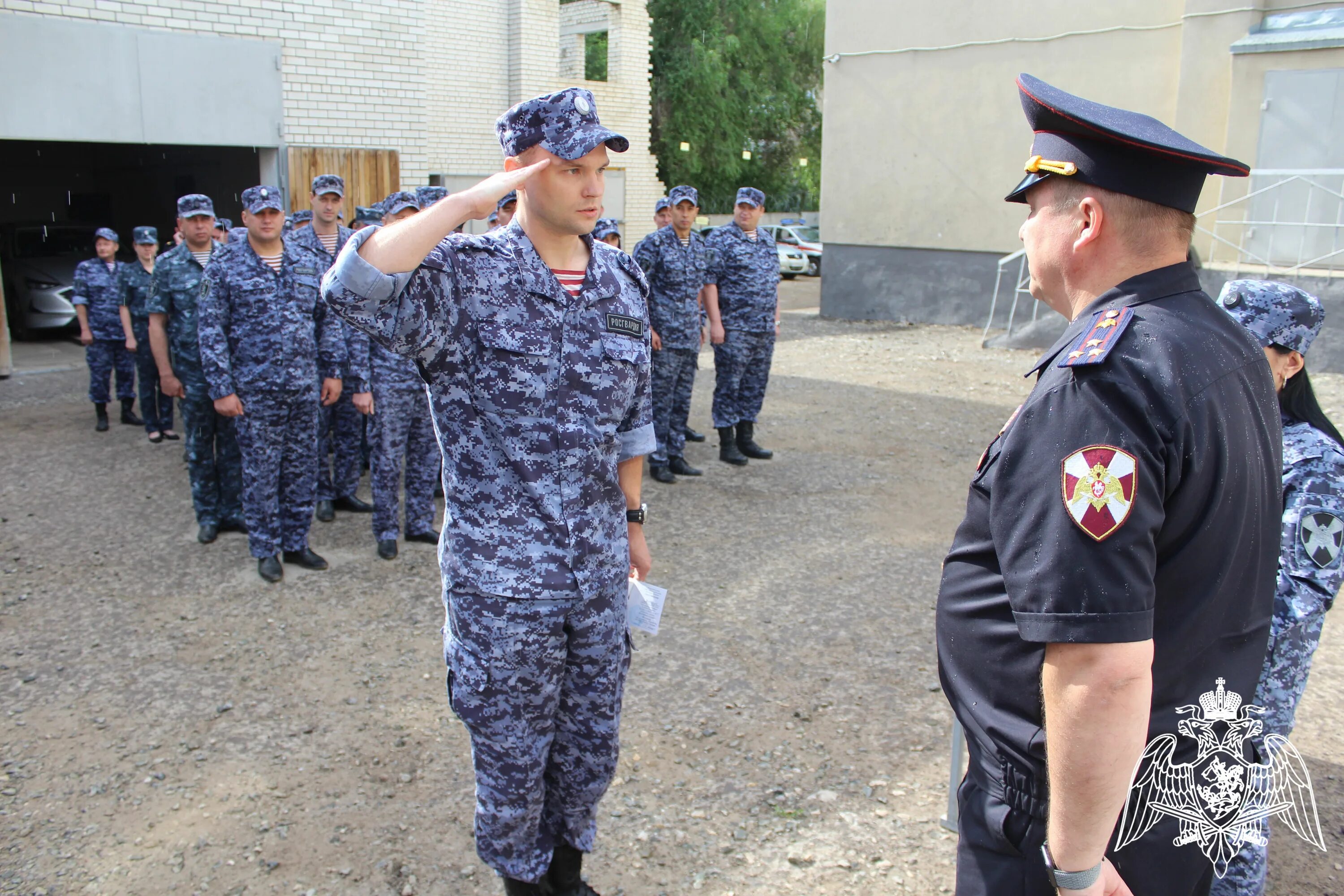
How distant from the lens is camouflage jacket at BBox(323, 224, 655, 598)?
2287mm

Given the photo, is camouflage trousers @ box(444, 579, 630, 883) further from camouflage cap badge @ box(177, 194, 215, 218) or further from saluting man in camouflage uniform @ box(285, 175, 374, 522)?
camouflage cap badge @ box(177, 194, 215, 218)

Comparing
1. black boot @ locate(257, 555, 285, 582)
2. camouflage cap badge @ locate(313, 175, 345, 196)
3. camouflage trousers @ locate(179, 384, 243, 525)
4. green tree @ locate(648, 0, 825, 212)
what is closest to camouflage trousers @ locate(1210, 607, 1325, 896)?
black boot @ locate(257, 555, 285, 582)

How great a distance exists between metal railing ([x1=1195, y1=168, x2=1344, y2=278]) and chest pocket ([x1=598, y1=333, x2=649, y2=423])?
38.0ft

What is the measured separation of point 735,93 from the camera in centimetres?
3147

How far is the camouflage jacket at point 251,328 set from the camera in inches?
202

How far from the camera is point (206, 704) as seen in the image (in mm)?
3951

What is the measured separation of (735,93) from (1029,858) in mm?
32285

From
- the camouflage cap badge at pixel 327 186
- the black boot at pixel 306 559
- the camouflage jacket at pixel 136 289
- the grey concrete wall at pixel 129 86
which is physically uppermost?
the grey concrete wall at pixel 129 86

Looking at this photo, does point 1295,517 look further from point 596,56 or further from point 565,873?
point 596,56

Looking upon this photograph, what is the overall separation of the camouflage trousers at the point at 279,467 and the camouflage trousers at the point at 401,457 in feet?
1.17

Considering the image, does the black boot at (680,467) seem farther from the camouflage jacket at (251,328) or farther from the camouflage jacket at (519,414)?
the camouflage jacket at (519,414)

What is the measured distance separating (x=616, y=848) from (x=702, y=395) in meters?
7.86

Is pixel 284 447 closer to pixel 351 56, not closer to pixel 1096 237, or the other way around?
pixel 1096 237

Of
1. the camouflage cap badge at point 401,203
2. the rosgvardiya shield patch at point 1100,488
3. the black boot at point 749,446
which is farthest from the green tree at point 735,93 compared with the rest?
the rosgvardiya shield patch at point 1100,488
